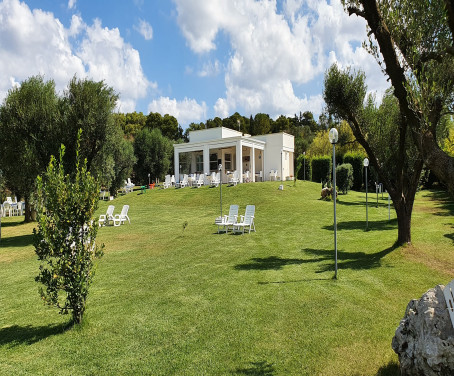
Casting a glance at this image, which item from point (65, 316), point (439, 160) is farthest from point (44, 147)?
point (439, 160)

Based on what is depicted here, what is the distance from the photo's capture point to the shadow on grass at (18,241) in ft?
40.6

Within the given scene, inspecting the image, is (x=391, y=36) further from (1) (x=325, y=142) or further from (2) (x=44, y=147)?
(1) (x=325, y=142)

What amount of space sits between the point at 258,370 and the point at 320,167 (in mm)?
31720

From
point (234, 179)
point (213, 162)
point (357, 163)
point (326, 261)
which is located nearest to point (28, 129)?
point (326, 261)

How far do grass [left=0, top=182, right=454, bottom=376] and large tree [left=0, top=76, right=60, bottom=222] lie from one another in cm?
369

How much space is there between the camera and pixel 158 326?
14.8ft

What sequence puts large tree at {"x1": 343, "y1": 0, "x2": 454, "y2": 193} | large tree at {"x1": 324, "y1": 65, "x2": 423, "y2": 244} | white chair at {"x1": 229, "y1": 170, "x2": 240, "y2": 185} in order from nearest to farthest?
large tree at {"x1": 343, "y1": 0, "x2": 454, "y2": 193} → large tree at {"x1": 324, "y1": 65, "x2": 423, "y2": 244} → white chair at {"x1": 229, "y1": 170, "x2": 240, "y2": 185}

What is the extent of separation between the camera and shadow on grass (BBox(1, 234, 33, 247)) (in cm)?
1238

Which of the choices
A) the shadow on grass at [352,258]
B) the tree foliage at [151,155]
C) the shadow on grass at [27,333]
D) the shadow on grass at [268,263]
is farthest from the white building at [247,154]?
the shadow on grass at [27,333]

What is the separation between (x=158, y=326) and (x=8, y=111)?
12.8 metres

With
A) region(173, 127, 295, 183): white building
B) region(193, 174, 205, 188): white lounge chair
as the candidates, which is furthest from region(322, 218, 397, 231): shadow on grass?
region(173, 127, 295, 183): white building

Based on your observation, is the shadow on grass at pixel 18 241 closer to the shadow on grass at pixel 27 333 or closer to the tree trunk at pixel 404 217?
the shadow on grass at pixel 27 333

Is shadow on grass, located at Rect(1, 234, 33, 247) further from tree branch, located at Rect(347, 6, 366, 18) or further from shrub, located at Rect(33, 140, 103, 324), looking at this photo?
tree branch, located at Rect(347, 6, 366, 18)

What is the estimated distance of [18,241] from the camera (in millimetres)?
13203
